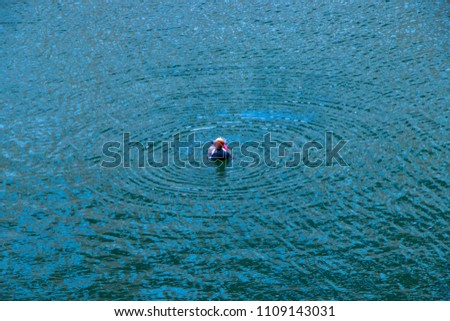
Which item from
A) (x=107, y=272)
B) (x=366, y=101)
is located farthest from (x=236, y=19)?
(x=107, y=272)

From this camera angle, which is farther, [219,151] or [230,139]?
[230,139]

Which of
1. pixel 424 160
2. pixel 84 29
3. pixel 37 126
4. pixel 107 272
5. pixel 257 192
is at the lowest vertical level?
pixel 107 272

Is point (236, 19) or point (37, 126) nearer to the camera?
point (37, 126)

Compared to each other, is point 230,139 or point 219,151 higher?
point 230,139

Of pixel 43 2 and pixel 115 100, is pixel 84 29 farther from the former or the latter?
pixel 115 100

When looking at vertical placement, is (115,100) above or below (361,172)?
above

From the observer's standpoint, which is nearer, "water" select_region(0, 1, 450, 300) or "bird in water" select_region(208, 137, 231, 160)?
"water" select_region(0, 1, 450, 300)

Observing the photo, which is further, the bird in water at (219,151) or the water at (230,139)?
the bird in water at (219,151)

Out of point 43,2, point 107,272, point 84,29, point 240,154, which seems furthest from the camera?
point 43,2
